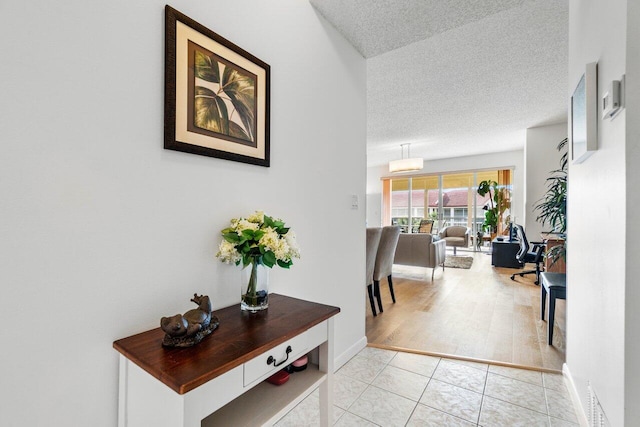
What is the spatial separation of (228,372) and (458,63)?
11.1 feet

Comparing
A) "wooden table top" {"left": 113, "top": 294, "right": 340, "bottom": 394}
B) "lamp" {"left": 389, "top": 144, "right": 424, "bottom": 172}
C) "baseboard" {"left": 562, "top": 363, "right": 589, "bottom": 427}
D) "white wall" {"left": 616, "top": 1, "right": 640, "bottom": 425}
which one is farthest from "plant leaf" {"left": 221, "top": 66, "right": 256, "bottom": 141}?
"lamp" {"left": 389, "top": 144, "right": 424, "bottom": 172}

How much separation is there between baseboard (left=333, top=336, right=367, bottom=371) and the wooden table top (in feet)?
3.05

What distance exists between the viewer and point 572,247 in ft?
5.68

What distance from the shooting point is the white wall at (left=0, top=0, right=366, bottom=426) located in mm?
764

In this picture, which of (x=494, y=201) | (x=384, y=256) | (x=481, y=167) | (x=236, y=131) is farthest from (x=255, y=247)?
(x=481, y=167)

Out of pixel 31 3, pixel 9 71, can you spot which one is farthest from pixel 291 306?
pixel 31 3

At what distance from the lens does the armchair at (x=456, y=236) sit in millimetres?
6891

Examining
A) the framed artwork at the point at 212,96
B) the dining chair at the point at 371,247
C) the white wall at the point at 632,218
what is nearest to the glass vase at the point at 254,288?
the framed artwork at the point at 212,96

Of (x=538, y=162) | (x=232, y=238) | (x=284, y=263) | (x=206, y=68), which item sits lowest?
(x=284, y=263)

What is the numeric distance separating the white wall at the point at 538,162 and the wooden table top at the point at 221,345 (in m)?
5.68

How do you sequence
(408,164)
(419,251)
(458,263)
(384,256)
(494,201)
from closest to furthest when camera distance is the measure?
(384,256) → (419,251) → (458,263) → (408,164) → (494,201)

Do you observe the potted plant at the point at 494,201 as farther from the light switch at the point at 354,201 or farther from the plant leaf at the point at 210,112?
the plant leaf at the point at 210,112

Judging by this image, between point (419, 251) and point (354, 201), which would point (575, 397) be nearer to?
point (354, 201)

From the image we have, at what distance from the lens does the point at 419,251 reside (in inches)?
178
